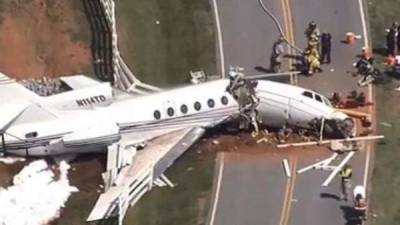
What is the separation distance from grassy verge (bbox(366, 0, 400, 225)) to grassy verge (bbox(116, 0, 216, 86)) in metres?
8.39

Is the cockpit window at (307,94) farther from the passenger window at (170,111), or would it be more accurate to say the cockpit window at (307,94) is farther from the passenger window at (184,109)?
the passenger window at (170,111)

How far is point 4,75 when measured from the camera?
A: 6625 centimetres

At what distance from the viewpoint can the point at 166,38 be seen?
240 feet

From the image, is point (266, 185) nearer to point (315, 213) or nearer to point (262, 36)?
point (315, 213)

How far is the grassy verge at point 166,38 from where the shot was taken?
71.8 metres

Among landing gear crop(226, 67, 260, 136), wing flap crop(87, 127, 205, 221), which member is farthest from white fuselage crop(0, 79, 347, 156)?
wing flap crop(87, 127, 205, 221)

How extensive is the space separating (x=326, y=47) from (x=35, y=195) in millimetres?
17038

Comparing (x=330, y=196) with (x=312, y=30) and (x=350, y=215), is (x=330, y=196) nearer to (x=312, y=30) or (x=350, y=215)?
(x=350, y=215)

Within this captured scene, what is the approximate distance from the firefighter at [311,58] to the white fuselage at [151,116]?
109 inches

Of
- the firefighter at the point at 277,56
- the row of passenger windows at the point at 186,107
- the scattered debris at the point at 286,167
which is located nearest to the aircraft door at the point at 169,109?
the row of passenger windows at the point at 186,107

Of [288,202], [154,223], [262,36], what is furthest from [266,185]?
[262,36]

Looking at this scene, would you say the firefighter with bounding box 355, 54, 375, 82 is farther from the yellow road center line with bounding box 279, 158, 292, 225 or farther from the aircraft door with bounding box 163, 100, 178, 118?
the aircraft door with bounding box 163, 100, 178, 118

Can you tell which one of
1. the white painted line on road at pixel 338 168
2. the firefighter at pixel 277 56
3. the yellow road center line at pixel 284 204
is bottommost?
the yellow road center line at pixel 284 204

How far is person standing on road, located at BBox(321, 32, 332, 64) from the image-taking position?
71812 millimetres
